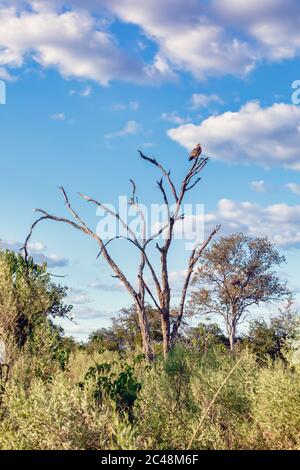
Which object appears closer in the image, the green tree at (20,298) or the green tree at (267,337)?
the green tree at (20,298)

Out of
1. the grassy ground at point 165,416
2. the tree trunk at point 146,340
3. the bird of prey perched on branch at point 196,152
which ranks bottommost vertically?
the grassy ground at point 165,416

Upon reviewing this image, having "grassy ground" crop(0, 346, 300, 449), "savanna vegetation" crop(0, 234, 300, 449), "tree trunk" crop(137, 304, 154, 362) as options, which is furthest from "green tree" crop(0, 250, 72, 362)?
"grassy ground" crop(0, 346, 300, 449)

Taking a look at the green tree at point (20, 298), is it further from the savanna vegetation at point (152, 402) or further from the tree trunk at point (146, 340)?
the tree trunk at point (146, 340)

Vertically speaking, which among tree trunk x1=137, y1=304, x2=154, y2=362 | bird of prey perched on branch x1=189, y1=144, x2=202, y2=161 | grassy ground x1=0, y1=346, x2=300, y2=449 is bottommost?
grassy ground x1=0, y1=346, x2=300, y2=449

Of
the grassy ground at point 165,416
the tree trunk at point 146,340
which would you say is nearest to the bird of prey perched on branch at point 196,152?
the tree trunk at point 146,340

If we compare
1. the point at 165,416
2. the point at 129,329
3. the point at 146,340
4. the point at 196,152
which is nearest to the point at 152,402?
the point at 165,416

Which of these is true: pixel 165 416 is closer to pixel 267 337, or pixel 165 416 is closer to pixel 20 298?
pixel 20 298

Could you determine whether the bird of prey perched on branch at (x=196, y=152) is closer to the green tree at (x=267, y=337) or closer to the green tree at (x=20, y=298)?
the green tree at (x=20, y=298)

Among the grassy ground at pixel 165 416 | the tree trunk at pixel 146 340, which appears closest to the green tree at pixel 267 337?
the tree trunk at pixel 146 340

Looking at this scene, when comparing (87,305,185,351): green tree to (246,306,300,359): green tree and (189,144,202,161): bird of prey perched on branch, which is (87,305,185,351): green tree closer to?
(246,306,300,359): green tree

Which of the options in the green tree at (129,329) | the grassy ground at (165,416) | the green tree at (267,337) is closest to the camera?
the grassy ground at (165,416)

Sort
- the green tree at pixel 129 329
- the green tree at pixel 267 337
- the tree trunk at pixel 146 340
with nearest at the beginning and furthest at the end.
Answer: the tree trunk at pixel 146 340 → the green tree at pixel 267 337 → the green tree at pixel 129 329

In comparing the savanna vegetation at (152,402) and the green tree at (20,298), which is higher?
the green tree at (20,298)
